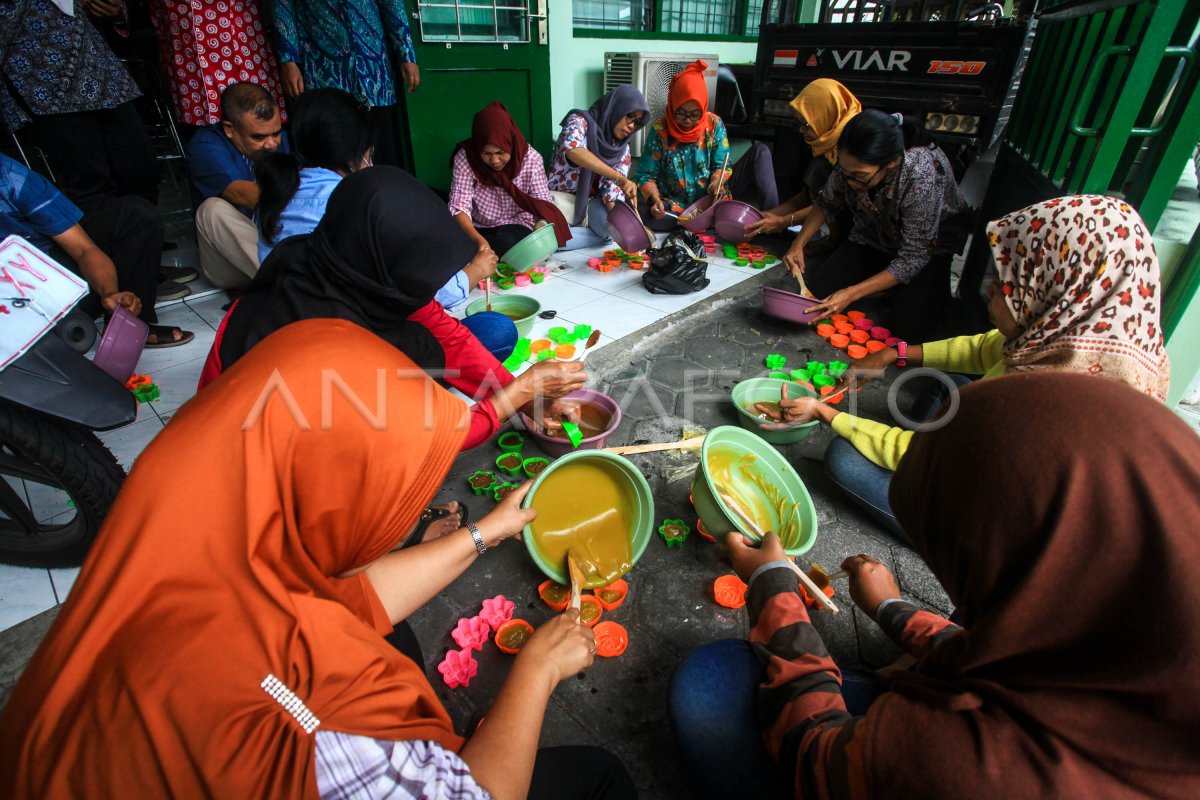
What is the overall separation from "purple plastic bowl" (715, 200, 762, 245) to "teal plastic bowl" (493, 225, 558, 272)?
145 centimetres

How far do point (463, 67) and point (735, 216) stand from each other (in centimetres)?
241

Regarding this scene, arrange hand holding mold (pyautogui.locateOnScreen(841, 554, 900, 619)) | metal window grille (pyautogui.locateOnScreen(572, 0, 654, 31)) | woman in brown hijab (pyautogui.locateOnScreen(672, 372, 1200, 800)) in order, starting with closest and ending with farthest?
woman in brown hijab (pyautogui.locateOnScreen(672, 372, 1200, 800)), hand holding mold (pyautogui.locateOnScreen(841, 554, 900, 619)), metal window grille (pyautogui.locateOnScreen(572, 0, 654, 31))

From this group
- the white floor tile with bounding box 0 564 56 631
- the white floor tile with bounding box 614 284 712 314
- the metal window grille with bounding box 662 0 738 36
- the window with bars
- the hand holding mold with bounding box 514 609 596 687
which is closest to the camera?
the hand holding mold with bounding box 514 609 596 687

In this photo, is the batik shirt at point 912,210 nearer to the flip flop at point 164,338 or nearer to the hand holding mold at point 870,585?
the hand holding mold at point 870,585

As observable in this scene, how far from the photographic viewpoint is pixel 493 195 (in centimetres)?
389

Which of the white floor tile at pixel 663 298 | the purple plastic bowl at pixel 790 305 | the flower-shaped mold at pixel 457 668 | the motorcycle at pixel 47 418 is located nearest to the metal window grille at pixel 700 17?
the white floor tile at pixel 663 298

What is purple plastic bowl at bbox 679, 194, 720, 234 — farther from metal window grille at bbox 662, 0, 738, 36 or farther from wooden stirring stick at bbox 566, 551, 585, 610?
wooden stirring stick at bbox 566, 551, 585, 610

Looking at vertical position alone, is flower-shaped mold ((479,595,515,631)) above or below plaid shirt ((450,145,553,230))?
below

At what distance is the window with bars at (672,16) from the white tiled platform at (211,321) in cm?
281

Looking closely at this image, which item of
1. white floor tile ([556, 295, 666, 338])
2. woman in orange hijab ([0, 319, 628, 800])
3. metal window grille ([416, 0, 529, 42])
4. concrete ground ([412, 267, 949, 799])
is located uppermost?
metal window grille ([416, 0, 529, 42])

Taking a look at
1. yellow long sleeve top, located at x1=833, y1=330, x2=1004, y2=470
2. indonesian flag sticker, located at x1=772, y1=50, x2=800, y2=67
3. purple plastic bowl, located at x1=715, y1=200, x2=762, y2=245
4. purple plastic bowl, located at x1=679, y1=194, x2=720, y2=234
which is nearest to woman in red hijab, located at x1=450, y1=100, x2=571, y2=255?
purple plastic bowl, located at x1=679, y1=194, x2=720, y2=234

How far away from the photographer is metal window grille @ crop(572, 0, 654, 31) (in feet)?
17.9

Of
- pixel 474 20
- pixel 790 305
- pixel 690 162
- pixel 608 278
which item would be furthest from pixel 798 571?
pixel 474 20

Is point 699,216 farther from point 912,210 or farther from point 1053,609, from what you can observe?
point 1053,609
